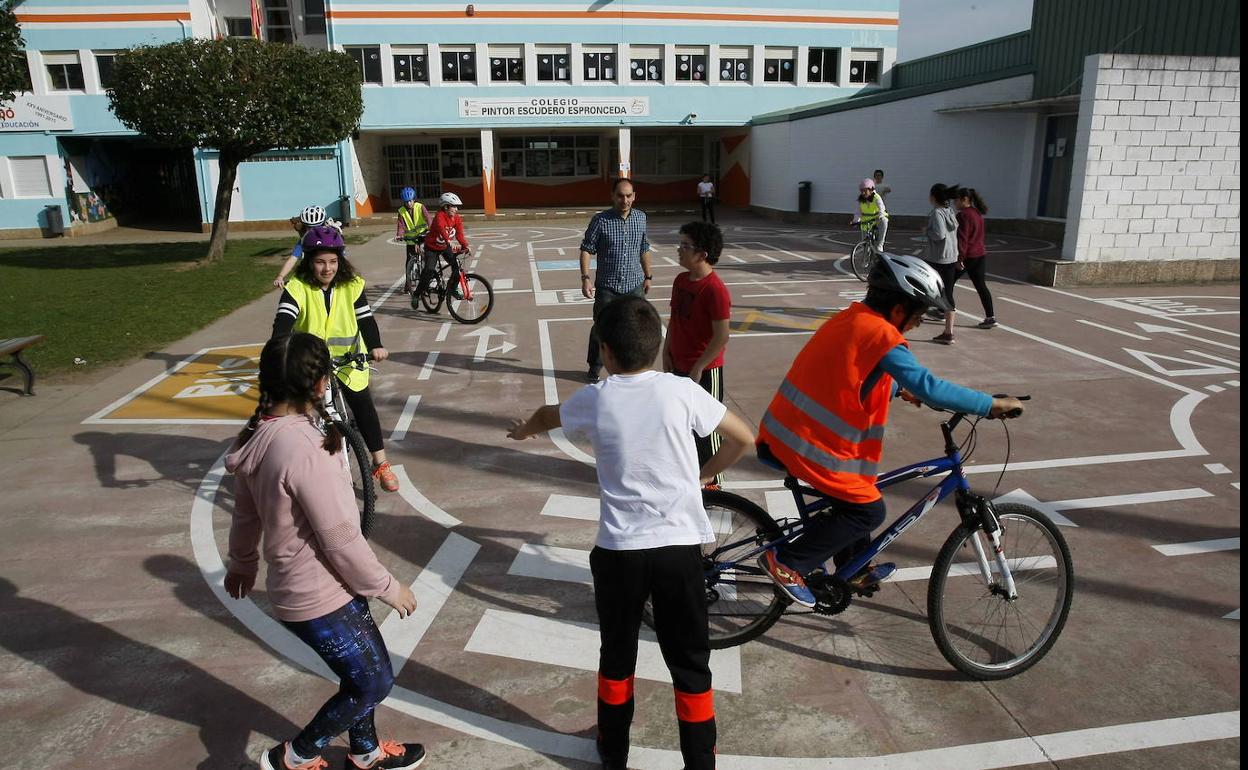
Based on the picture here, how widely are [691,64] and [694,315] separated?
31606 mm

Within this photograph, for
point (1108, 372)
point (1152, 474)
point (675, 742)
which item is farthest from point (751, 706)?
point (1108, 372)

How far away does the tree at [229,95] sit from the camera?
17656 millimetres

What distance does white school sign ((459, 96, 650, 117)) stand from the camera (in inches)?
1297

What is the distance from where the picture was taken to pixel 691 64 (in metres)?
34.3

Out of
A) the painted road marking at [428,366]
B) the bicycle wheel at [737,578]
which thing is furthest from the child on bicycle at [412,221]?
the bicycle wheel at [737,578]

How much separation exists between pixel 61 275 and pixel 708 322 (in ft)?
63.7

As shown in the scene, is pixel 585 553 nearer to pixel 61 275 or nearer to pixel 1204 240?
pixel 1204 240

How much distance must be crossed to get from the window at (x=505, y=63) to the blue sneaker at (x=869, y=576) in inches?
1294

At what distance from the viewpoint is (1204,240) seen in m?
14.9

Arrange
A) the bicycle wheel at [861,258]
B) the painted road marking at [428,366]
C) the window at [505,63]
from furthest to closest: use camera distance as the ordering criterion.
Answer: the window at [505,63] → the bicycle wheel at [861,258] → the painted road marking at [428,366]

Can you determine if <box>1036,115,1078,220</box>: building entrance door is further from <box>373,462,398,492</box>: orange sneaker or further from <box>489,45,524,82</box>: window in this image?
<box>373,462,398,492</box>: orange sneaker

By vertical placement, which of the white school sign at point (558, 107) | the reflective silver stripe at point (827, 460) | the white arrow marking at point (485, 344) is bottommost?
the white arrow marking at point (485, 344)

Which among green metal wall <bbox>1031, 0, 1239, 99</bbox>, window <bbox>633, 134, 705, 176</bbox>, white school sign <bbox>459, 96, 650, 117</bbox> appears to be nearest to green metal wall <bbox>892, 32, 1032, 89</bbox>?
green metal wall <bbox>1031, 0, 1239, 99</bbox>

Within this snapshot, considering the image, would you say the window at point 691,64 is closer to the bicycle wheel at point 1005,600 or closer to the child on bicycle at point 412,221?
the child on bicycle at point 412,221
